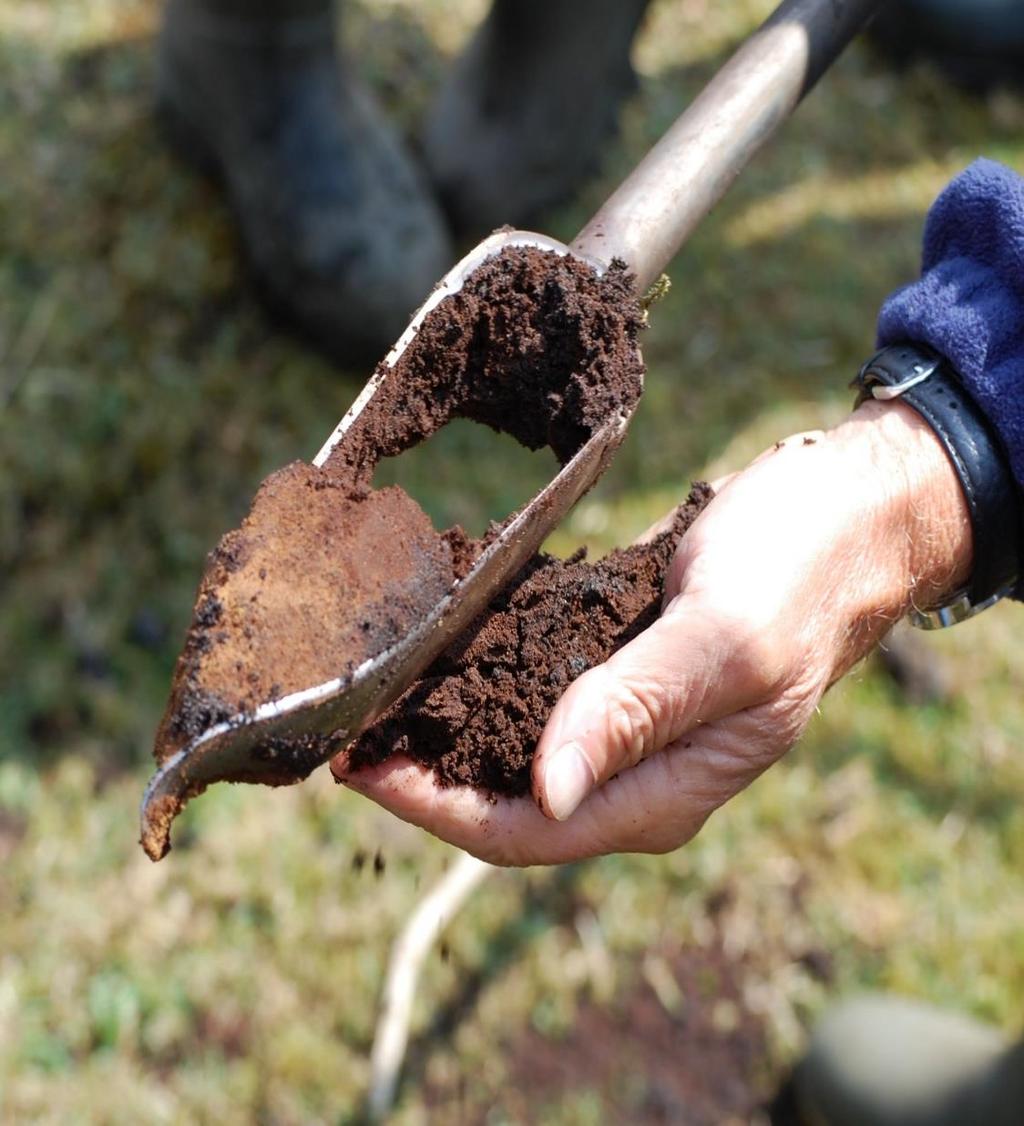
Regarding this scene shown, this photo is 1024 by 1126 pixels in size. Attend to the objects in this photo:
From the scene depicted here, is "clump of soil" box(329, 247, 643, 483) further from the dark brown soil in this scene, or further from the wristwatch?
the wristwatch

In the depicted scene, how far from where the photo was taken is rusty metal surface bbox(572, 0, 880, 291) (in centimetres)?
167

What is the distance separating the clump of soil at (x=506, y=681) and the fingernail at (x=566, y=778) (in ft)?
0.29

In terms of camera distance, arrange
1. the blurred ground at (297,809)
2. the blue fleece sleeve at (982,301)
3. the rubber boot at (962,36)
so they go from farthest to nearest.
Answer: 1. the rubber boot at (962,36)
2. the blurred ground at (297,809)
3. the blue fleece sleeve at (982,301)

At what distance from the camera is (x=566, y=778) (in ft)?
4.89

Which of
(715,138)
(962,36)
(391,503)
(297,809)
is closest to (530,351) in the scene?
(391,503)

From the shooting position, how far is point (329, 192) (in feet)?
11.2

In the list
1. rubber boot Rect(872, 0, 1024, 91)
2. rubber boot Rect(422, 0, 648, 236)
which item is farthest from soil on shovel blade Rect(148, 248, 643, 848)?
rubber boot Rect(872, 0, 1024, 91)

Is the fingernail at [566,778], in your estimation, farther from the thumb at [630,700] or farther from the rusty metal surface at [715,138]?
the rusty metal surface at [715,138]

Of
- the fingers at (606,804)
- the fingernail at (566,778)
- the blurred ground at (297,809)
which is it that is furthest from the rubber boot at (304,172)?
the fingernail at (566,778)

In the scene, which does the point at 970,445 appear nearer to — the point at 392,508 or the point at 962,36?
the point at 392,508

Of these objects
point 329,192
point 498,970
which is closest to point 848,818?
point 498,970

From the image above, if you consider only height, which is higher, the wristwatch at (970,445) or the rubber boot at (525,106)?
the rubber boot at (525,106)

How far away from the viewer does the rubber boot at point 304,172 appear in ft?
11.0

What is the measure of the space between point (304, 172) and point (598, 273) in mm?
2036
